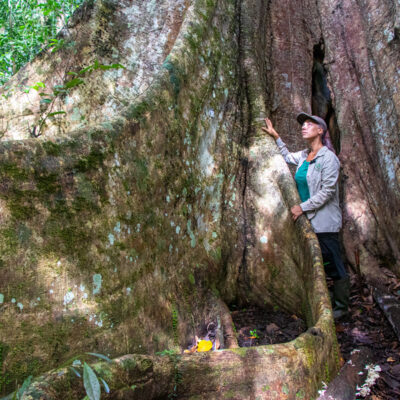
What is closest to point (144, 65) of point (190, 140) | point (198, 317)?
point (190, 140)

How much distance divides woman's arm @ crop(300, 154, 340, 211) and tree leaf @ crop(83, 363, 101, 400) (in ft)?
8.84

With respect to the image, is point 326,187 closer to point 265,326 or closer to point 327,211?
point 327,211

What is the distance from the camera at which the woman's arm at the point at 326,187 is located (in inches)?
140

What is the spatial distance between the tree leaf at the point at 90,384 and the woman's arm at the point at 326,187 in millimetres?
2696

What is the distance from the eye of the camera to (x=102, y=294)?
2170 mm

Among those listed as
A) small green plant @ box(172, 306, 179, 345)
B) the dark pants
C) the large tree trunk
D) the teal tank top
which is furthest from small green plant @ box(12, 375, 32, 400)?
the teal tank top

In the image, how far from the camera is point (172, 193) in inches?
→ 113

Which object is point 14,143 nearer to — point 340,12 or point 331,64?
point 331,64

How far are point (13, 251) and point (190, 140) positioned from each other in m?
1.69

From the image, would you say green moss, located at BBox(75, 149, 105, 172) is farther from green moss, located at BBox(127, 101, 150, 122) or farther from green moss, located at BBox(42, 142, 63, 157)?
green moss, located at BBox(127, 101, 150, 122)

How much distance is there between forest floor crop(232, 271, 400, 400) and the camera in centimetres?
301

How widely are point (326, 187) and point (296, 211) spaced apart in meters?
0.38

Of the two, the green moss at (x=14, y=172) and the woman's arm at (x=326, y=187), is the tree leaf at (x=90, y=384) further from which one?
the woman's arm at (x=326, y=187)

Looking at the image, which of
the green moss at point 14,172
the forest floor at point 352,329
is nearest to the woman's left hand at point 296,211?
the forest floor at point 352,329
